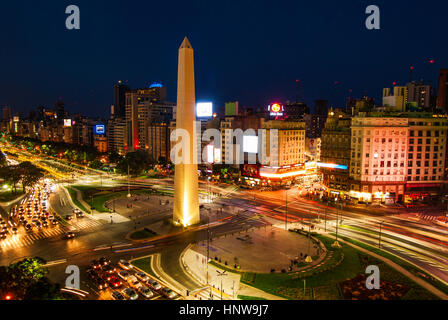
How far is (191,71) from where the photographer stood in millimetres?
52250

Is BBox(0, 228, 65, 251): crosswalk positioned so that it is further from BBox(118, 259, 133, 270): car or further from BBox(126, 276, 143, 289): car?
BBox(126, 276, 143, 289): car

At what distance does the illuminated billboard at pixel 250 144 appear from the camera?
100 metres

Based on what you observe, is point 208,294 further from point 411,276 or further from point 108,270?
point 411,276

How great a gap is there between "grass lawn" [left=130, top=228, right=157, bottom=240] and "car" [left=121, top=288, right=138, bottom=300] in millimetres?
17144

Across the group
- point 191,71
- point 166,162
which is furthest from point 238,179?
point 191,71

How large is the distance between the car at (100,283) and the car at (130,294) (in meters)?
2.74

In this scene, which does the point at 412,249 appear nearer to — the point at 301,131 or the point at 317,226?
the point at 317,226

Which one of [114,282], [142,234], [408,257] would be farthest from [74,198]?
[408,257]

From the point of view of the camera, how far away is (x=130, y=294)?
105 ft

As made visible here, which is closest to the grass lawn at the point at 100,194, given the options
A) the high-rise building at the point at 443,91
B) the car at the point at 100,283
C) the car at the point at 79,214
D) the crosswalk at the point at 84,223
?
the car at the point at 79,214

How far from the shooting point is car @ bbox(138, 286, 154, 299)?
32469mm

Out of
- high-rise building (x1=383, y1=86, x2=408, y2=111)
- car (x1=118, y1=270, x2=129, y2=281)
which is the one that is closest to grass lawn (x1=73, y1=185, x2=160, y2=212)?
car (x1=118, y1=270, x2=129, y2=281)

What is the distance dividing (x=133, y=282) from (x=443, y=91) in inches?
7025

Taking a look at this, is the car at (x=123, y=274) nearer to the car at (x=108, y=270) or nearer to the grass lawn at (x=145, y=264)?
the car at (x=108, y=270)
